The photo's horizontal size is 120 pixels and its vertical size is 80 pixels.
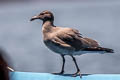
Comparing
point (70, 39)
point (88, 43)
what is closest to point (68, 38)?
point (70, 39)

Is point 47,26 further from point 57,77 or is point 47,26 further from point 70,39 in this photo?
point 57,77

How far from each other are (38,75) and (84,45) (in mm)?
289

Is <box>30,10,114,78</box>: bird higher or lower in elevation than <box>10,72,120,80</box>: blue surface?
higher

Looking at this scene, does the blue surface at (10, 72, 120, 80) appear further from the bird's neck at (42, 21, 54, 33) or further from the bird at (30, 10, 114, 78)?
the bird's neck at (42, 21, 54, 33)

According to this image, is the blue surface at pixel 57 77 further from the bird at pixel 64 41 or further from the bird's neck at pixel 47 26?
the bird's neck at pixel 47 26

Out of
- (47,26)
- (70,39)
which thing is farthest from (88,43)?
(47,26)

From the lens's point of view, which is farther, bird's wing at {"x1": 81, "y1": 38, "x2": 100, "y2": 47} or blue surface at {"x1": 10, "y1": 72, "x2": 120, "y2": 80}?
bird's wing at {"x1": 81, "y1": 38, "x2": 100, "y2": 47}

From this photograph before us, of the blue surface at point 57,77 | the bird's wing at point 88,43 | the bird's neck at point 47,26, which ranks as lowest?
the blue surface at point 57,77

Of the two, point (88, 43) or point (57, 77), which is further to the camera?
point (88, 43)

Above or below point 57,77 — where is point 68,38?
above

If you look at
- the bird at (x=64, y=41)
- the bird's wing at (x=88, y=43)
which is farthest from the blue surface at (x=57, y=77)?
the bird's wing at (x=88, y=43)

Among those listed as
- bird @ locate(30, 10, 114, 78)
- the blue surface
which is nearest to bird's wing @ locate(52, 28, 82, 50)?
bird @ locate(30, 10, 114, 78)

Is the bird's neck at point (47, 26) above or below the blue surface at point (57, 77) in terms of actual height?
above

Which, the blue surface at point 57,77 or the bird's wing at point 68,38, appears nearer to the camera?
the blue surface at point 57,77
